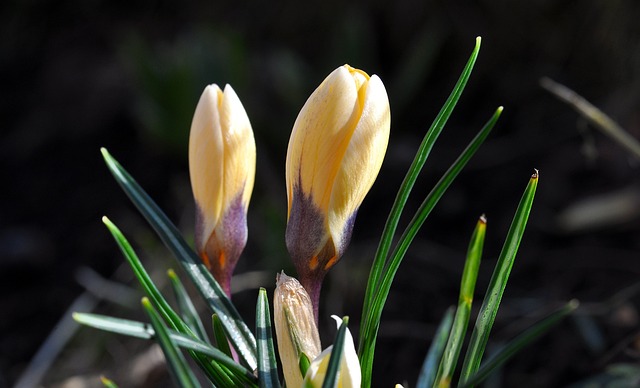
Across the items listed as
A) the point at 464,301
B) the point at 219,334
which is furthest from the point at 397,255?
the point at 219,334

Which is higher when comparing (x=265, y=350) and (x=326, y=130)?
(x=326, y=130)

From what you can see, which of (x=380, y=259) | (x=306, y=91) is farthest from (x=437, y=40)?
(x=380, y=259)

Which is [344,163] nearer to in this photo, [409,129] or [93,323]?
[93,323]

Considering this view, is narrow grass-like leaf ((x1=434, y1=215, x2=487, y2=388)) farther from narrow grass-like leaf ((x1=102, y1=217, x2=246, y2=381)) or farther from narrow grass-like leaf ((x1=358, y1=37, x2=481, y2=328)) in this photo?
narrow grass-like leaf ((x1=102, y1=217, x2=246, y2=381))

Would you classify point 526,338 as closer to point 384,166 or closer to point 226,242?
point 226,242

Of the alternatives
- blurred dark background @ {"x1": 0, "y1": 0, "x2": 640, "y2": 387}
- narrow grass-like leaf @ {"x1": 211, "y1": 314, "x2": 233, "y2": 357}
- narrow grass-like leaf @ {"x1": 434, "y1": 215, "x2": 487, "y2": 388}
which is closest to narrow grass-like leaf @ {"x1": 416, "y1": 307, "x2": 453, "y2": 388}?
narrow grass-like leaf @ {"x1": 434, "y1": 215, "x2": 487, "y2": 388}
